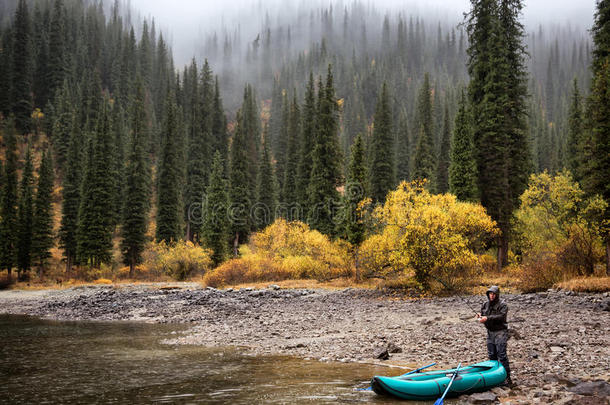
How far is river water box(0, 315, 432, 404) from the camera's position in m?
8.94

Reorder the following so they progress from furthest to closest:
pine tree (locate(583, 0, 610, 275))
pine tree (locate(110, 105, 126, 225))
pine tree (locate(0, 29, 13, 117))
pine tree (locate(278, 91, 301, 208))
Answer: pine tree (locate(0, 29, 13, 117)) → pine tree (locate(110, 105, 126, 225)) → pine tree (locate(278, 91, 301, 208)) → pine tree (locate(583, 0, 610, 275))

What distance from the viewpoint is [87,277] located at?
47.3 m

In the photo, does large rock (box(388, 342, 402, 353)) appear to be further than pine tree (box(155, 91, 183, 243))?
No

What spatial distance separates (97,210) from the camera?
1953 inches

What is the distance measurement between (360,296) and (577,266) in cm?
1135

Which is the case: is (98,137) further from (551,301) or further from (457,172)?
(551,301)

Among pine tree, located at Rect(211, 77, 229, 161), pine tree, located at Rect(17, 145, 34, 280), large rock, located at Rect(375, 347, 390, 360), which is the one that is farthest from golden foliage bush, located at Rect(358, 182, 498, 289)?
pine tree, located at Rect(211, 77, 229, 161)

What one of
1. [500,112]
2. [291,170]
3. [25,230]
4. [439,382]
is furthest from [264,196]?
[439,382]

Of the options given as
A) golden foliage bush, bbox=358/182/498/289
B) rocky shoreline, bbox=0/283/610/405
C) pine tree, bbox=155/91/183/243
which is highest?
pine tree, bbox=155/91/183/243

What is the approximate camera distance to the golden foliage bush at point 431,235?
22250 mm

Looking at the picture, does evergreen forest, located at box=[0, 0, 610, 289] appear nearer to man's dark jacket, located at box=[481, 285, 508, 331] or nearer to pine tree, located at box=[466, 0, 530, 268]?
pine tree, located at box=[466, 0, 530, 268]

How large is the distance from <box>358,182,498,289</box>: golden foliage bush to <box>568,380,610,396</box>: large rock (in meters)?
13.9

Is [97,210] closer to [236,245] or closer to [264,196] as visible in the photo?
[236,245]

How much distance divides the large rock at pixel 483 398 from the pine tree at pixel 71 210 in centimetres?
4963
